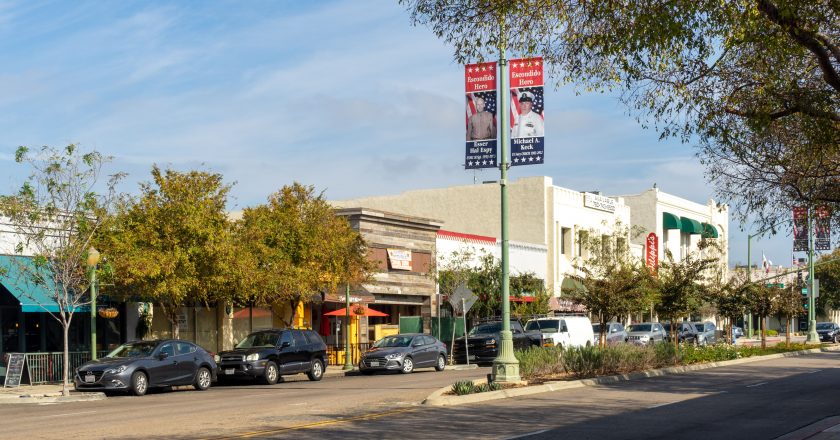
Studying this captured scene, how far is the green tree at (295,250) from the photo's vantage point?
3400 cm

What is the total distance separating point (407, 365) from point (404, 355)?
38 cm

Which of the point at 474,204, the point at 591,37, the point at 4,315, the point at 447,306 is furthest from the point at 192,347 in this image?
the point at 474,204

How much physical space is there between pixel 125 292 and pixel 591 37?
2042 cm

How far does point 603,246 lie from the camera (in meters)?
59.3

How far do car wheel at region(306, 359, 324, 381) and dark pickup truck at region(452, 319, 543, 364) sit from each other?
7.67m

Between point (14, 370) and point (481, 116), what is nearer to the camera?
point (481, 116)

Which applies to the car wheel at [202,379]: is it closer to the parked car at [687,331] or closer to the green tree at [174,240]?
the green tree at [174,240]

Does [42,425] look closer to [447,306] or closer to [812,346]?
[447,306]

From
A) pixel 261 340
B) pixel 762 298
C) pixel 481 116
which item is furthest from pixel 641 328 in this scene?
pixel 481 116

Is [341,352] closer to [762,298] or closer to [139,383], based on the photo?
[139,383]

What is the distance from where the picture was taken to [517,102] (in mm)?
23016

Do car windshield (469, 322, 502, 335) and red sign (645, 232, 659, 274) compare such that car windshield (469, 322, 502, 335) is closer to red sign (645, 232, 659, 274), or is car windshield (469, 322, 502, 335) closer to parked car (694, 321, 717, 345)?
parked car (694, 321, 717, 345)

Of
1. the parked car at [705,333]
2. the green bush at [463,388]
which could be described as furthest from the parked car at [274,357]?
the parked car at [705,333]

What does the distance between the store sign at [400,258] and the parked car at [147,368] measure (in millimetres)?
17354
